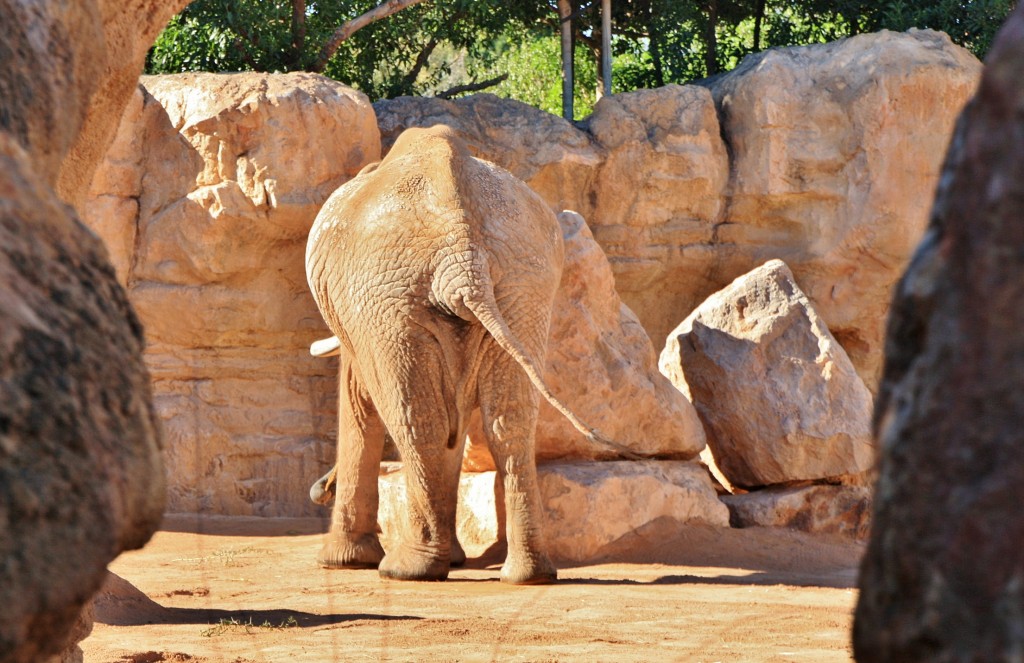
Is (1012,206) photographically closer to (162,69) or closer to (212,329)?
(212,329)

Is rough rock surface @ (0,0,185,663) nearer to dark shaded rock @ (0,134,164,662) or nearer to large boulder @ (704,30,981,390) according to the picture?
dark shaded rock @ (0,134,164,662)

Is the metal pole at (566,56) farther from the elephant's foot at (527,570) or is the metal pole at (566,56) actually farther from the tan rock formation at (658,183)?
the elephant's foot at (527,570)

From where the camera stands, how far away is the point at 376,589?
608 cm

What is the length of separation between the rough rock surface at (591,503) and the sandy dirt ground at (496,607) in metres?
0.11

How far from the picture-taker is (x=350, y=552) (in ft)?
23.0

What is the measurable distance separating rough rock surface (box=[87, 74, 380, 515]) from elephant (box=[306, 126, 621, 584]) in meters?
2.35

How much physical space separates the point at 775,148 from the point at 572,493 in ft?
13.3

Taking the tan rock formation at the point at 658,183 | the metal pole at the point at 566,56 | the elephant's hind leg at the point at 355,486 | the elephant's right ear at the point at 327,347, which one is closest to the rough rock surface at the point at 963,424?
the elephant's hind leg at the point at 355,486

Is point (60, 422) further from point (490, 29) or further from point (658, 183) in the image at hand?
point (490, 29)

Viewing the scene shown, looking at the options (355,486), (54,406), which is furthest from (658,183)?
(54,406)

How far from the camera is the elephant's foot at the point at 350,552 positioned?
7.01 meters

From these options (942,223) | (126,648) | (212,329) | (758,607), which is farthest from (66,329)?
(212,329)

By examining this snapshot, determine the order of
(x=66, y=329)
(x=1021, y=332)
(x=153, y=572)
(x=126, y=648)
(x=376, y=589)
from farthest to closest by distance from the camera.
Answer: (x=153, y=572) < (x=376, y=589) < (x=126, y=648) < (x=66, y=329) < (x=1021, y=332)

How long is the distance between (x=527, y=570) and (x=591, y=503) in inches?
35.9
